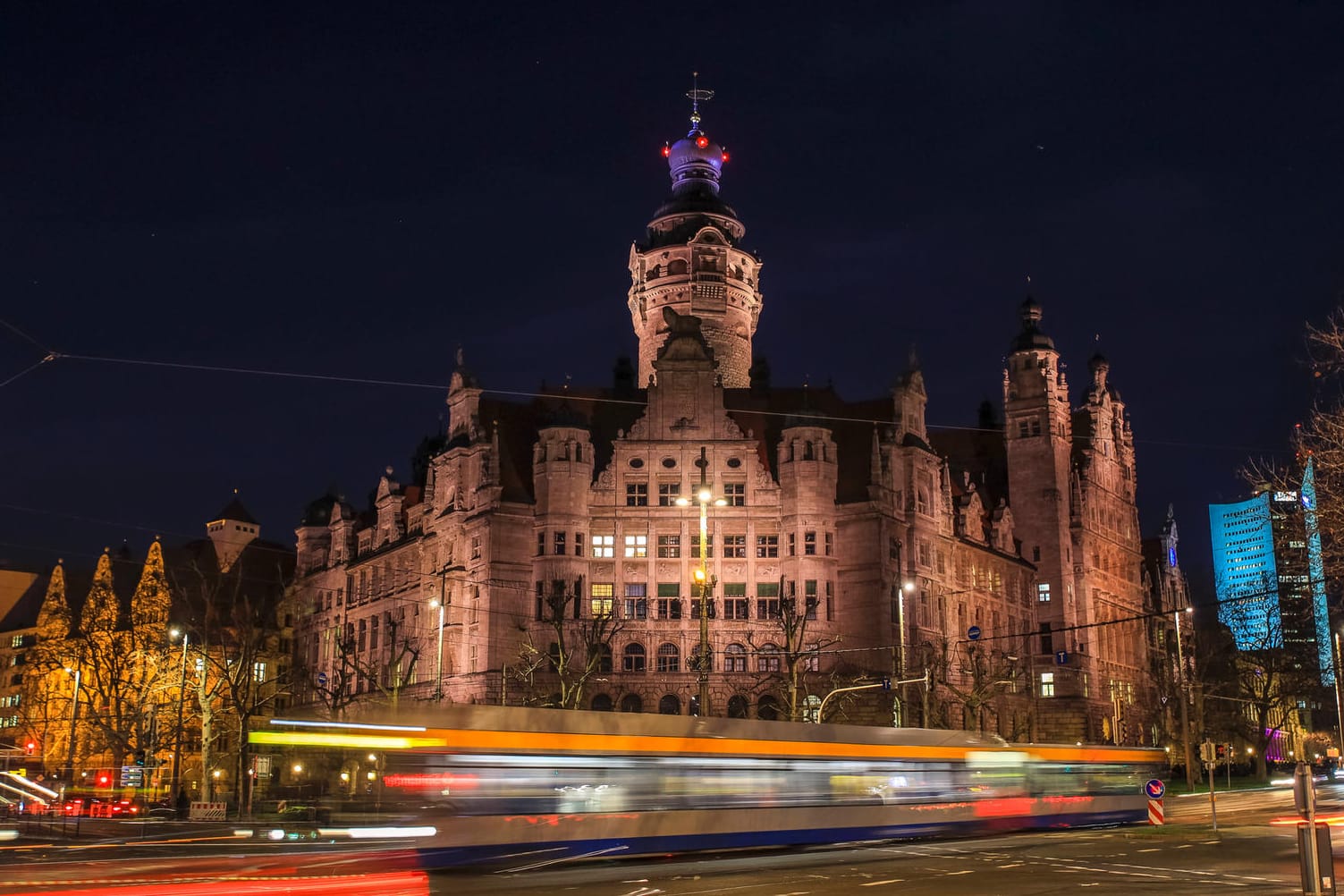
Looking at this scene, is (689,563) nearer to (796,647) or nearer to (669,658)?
A: (669,658)

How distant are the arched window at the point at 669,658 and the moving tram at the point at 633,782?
40391mm

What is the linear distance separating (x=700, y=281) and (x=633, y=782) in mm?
79754

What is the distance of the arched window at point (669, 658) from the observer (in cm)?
8138

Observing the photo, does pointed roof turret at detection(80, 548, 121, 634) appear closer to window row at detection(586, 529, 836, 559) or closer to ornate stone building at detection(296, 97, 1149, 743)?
ornate stone building at detection(296, 97, 1149, 743)

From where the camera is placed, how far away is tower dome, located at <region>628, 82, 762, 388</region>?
106688 millimetres

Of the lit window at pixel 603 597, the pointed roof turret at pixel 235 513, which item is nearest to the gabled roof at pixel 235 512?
the pointed roof turret at pixel 235 513

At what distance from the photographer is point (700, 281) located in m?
107

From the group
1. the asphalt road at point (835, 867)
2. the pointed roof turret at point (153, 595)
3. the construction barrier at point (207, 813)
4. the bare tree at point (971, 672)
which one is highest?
the pointed roof turret at point (153, 595)

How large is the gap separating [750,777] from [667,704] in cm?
4783

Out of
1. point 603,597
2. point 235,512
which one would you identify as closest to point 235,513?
point 235,512

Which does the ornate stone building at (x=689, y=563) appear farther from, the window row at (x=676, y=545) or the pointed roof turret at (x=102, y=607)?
the pointed roof turret at (x=102, y=607)

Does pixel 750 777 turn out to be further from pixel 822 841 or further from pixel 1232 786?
pixel 1232 786

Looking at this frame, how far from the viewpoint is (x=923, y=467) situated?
90312 millimetres

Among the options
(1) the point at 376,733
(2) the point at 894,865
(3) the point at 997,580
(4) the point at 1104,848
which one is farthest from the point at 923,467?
(1) the point at 376,733
